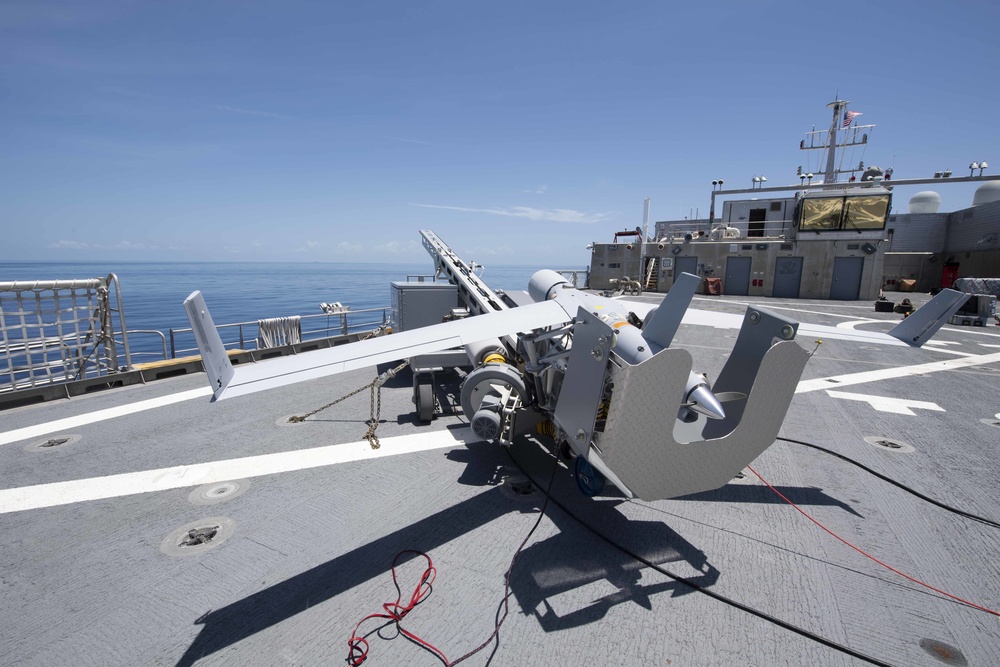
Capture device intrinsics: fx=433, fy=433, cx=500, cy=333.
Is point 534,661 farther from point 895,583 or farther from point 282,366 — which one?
point 895,583

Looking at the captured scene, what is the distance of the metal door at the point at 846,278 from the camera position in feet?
103

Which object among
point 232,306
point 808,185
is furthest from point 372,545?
point 232,306

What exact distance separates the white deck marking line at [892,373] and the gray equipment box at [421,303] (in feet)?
31.0

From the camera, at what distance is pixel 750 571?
15.2 feet

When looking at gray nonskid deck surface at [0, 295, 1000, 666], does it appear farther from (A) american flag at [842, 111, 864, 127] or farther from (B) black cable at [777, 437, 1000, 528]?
(A) american flag at [842, 111, 864, 127]

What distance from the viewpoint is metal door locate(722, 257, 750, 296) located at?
34.2 metres

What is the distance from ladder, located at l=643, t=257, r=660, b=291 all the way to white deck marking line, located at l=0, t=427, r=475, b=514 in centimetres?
3177

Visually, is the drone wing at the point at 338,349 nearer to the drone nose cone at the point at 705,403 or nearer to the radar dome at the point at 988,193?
the drone nose cone at the point at 705,403

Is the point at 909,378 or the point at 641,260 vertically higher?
the point at 641,260

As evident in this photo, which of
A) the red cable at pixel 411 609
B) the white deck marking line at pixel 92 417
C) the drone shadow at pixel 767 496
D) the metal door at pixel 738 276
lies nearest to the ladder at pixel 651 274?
the metal door at pixel 738 276

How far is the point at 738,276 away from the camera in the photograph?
113ft

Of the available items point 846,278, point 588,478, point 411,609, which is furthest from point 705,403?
point 846,278

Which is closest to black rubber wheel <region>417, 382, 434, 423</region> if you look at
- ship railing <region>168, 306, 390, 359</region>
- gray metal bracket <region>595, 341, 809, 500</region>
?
ship railing <region>168, 306, 390, 359</region>

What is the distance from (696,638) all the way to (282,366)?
4508 mm
